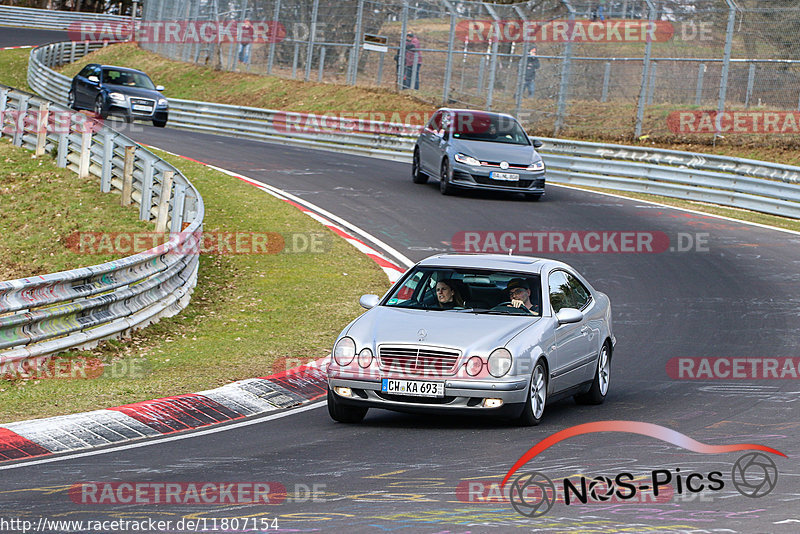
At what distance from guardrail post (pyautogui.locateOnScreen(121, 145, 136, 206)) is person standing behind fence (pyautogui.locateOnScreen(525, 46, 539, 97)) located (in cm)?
1468

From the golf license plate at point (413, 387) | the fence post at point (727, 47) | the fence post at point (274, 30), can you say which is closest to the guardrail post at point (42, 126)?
the fence post at point (727, 47)

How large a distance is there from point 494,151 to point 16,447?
16.0 metres

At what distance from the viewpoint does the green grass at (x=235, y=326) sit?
1045 cm

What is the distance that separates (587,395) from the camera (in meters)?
10.6

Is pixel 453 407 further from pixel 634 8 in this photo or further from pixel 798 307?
pixel 634 8

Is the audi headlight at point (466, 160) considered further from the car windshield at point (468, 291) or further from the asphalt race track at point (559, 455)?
the car windshield at point (468, 291)

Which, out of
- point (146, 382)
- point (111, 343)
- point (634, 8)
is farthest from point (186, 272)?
point (634, 8)

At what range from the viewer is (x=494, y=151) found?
23219 millimetres

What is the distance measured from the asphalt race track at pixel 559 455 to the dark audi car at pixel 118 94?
1992cm

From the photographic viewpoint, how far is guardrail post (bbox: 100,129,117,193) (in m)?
20.2

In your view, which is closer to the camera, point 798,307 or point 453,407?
point 453,407

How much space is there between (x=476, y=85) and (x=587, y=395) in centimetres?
2409

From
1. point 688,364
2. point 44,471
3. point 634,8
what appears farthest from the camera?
point 634,8

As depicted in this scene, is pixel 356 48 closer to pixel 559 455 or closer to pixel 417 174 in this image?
pixel 417 174
